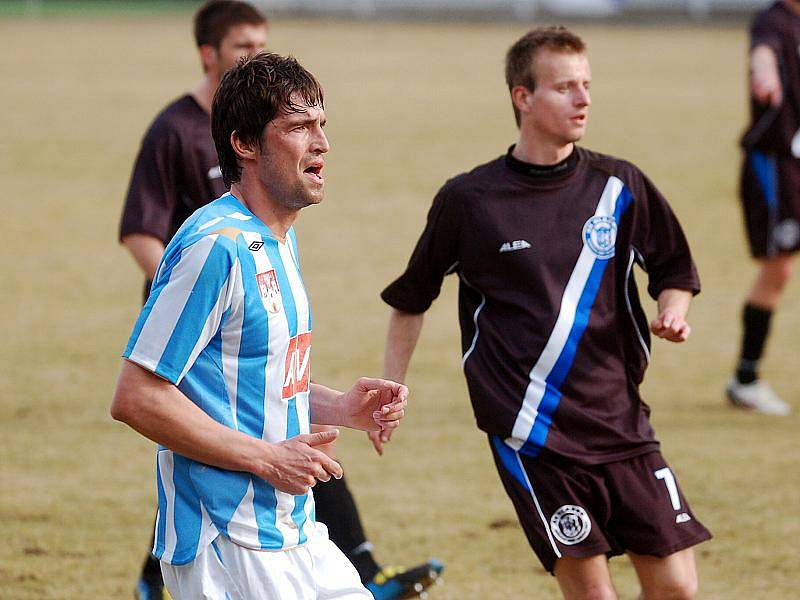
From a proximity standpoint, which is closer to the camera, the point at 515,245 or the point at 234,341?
the point at 234,341

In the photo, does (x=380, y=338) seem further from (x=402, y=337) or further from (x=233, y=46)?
(x=402, y=337)

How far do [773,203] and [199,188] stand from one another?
411 cm

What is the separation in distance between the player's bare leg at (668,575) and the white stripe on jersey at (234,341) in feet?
5.61

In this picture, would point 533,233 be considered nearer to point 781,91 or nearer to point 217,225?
point 217,225

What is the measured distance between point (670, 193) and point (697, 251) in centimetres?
286

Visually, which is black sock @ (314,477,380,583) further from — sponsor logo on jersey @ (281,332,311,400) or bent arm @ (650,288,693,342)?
sponsor logo on jersey @ (281,332,311,400)

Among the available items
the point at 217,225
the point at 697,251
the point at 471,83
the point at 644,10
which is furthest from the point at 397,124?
the point at 644,10

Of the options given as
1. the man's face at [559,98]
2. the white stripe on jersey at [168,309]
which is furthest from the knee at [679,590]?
the white stripe on jersey at [168,309]

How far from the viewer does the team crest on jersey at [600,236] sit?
4414 millimetres

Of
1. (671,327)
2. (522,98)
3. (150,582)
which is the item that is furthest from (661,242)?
(150,582)

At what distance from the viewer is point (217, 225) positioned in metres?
3.09

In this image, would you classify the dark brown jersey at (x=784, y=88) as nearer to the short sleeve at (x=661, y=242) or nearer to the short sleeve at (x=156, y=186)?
the short sleeve at (x=661, y=242)

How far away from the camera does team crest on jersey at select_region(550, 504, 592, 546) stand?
4.21 metres

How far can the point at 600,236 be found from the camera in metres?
4.42
